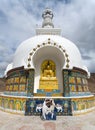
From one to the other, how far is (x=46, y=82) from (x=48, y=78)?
412 millimetres

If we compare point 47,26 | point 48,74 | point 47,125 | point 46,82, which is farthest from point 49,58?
point 47,125

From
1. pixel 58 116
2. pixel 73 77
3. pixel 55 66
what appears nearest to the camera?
pixel 58 116

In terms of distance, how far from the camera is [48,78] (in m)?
11.3

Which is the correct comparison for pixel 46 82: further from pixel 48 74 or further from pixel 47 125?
pixel 47 125

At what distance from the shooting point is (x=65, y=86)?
31.4ft

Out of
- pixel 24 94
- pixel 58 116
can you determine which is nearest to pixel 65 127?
pixel 58 116

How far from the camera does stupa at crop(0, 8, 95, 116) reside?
8.59 meters

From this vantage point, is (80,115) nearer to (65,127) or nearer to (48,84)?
(65,127)

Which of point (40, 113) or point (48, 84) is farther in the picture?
point (48, 84)

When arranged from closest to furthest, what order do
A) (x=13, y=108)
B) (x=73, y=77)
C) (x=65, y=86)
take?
1. (x=13, y=108)
2. (x=65, y=86)
3. (x=73, y=77)

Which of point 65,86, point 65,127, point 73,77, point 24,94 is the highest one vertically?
point 73,77

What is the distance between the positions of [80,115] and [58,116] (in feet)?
5.39

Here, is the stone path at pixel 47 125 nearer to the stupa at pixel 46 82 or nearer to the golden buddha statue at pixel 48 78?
the stupa at pixel 46 82

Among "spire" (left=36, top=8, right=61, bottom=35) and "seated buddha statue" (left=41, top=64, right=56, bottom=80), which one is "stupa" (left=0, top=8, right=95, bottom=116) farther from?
"spire" (left=36, top=8, right=61, bottom=35)
